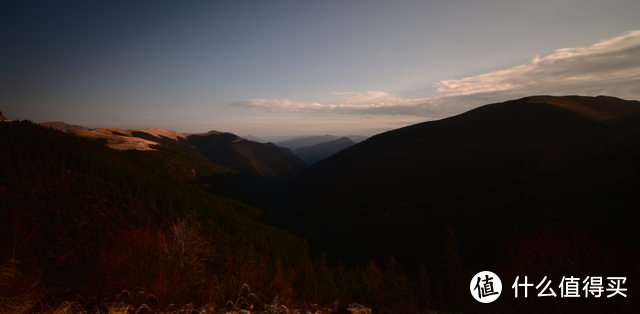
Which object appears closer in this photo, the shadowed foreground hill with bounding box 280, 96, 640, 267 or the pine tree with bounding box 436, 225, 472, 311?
the pine tree with bounding box 436, 225, 472, 311

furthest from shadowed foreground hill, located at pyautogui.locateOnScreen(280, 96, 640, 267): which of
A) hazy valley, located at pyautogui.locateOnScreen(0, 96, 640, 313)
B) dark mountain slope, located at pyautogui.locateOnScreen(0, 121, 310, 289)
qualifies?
dark mountain slope, located at pyautogui.locateOnScreen(0, 121, 310, 289)

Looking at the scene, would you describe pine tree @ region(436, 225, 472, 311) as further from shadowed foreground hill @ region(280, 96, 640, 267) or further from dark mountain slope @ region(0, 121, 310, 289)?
dark mountain slope @ region(0, 121, 310, 289)

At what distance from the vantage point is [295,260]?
8362cm

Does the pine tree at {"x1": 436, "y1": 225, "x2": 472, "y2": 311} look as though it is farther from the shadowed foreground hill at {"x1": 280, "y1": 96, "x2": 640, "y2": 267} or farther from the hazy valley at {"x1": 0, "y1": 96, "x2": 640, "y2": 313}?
the shadowed foreground hill at {"x1": 280, "y1": 96, "x2": 640, "y2": 267}

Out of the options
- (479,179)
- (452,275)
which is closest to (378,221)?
(479,179)

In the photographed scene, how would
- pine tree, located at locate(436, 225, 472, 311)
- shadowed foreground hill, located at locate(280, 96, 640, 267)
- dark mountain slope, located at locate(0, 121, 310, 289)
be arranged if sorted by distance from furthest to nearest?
1. shadowed foreground hill, located at locate(280, 96, 640, 267)
2. dark mountain slope, located at locate(0, 121, 310, 289)
3. pine tree, located at locate(436, 225, 472, 311)

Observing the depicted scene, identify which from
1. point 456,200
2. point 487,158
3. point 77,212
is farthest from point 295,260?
point 487,158

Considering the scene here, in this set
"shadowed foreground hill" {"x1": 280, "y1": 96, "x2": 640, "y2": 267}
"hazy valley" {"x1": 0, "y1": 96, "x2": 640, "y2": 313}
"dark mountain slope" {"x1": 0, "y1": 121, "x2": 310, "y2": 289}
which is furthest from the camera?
"shadowed foreground hill" {"x1": 280, "y1": 96, "x2": 640, "y2": 267}

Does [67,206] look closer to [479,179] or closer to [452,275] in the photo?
[452,275]

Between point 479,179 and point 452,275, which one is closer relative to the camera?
point 452,275

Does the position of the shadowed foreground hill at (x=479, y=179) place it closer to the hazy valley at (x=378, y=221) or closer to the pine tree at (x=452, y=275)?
the hazy valley at (x=378, y=221)

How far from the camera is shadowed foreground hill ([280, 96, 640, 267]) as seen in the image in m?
75.9

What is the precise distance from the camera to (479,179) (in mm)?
101500

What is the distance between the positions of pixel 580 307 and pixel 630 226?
22782 millimetres
